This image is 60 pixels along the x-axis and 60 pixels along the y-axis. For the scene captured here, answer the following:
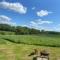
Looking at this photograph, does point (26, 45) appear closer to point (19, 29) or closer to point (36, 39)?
point (36, 39)

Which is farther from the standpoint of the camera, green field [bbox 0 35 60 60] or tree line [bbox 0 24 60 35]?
tree line [bbox 0 24 60 35]

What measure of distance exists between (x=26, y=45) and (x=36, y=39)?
1.54ft

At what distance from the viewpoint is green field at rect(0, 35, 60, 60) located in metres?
5.68

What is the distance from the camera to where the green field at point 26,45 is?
223 inches

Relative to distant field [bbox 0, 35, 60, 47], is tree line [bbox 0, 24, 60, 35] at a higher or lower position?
higher

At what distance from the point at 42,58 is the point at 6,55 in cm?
173

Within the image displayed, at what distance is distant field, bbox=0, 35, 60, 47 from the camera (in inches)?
239

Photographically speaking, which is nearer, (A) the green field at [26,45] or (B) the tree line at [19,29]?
(A) the green field at [26,45]

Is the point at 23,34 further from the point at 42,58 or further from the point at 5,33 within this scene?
the point at 42,58

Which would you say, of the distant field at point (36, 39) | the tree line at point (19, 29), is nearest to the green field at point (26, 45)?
the distant field at point (36, 39)

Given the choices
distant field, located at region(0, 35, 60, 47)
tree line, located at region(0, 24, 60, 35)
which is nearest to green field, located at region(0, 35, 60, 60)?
distant field, located at region(0, 35, 60, 47)

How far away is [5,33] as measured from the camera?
637 centimetres

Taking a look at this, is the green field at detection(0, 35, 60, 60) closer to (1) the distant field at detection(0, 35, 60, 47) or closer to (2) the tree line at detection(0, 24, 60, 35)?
(1) the distant field at detection(0, 35, 60, 47)

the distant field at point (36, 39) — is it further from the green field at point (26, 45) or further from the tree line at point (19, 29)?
the tree line at point (19, 29)
